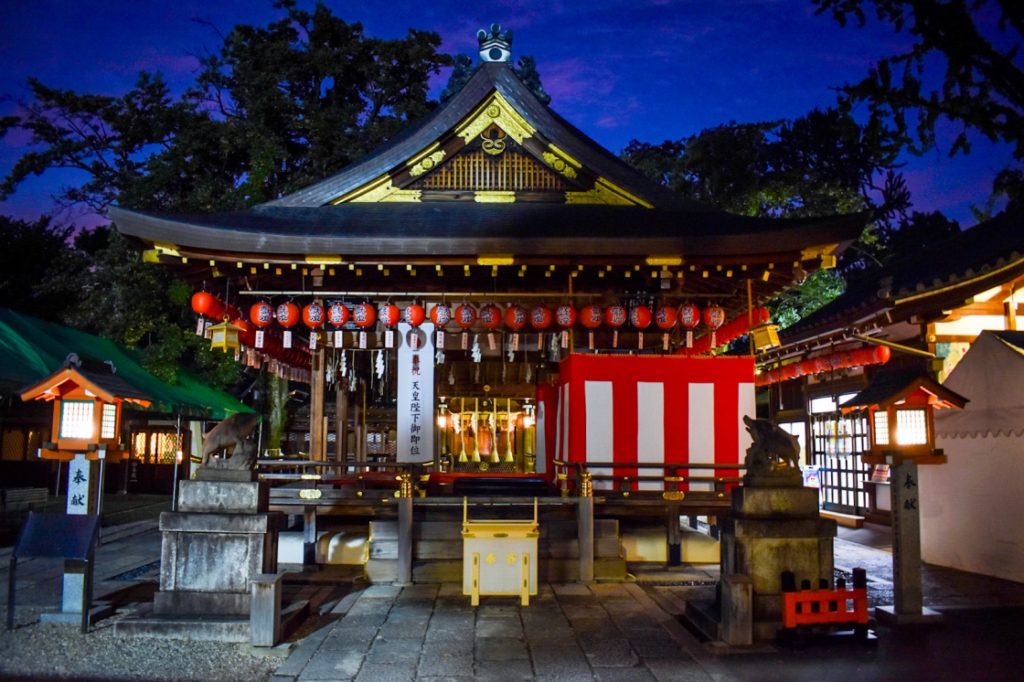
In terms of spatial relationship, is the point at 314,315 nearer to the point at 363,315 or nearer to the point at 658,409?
the point at 363,315

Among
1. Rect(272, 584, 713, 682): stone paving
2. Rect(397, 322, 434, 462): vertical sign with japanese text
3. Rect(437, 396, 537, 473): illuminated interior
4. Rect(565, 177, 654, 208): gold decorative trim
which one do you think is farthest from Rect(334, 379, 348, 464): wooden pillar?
Rect(272, 584, 713, 682): stone paving

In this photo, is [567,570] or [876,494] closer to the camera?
[567,570]

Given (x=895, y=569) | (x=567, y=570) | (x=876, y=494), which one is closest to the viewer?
(x=895, y=569)

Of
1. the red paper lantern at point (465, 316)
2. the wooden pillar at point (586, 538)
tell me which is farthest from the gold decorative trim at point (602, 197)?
the wooden pillar at point (586, 538)

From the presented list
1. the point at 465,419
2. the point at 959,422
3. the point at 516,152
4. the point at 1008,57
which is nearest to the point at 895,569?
the point at 959,422

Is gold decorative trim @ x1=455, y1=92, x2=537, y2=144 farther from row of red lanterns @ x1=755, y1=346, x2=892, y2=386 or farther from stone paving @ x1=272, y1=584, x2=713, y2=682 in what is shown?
stone paving @ x1=272, y1=584, x2=713, y2=682

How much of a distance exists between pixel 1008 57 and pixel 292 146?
25040 millimetres

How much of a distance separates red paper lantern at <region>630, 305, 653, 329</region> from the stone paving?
4453 mm

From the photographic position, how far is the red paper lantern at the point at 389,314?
489 inches

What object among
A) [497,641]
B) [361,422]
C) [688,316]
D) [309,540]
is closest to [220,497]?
Result: [497,641]

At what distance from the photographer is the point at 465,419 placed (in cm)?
1905

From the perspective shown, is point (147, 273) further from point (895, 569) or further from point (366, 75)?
point (895, 569)

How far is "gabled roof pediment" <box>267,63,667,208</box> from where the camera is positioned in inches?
532

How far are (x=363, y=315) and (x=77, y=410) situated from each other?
4.84 meters
